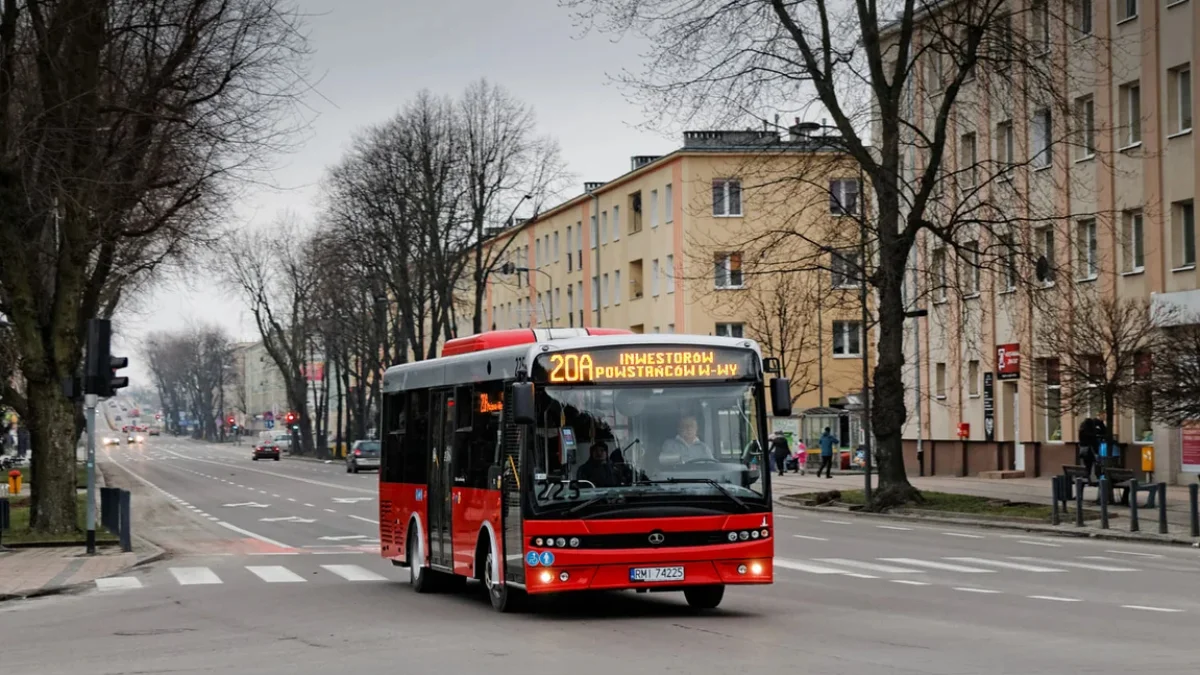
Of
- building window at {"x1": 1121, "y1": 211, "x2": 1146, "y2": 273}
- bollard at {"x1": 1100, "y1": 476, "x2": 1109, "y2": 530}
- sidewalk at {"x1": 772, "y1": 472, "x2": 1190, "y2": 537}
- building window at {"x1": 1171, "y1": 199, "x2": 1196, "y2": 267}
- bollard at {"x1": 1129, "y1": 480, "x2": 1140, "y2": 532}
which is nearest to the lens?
bollard at {"x1": 1129, "y1": 480, "x2": 1140, "y2": 532}

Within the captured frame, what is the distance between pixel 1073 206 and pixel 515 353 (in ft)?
119

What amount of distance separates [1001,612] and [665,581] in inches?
118

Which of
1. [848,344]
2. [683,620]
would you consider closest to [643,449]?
[683,620]

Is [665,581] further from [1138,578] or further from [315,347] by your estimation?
[315,347]

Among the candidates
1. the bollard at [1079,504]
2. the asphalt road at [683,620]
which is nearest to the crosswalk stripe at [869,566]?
the asphalt road at [683,620]

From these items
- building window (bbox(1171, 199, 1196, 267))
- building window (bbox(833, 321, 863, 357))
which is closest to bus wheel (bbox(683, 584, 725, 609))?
building window (bbox(1171, 199, 1196, 267))

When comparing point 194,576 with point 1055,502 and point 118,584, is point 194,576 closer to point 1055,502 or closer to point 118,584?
point 118,584

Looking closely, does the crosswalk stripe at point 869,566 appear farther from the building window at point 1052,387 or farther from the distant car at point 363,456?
the distant car at point 363,456

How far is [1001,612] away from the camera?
630 inches

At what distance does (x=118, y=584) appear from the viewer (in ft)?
74.6

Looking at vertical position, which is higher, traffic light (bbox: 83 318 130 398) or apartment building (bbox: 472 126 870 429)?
apartment building (bbox: 472 126 870 429)

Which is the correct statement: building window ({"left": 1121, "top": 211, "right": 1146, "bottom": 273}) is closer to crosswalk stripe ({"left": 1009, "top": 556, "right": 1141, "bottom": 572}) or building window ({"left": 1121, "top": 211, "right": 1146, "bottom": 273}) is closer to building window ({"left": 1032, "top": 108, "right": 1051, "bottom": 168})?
building window ({"left": 1032, "top": 108, "right": 1051, "bottom": 168})

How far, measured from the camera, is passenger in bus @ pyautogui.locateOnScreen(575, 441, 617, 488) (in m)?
15.6

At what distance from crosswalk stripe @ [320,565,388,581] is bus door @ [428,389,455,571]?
11.4ft
